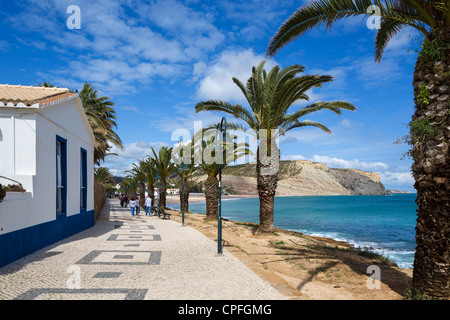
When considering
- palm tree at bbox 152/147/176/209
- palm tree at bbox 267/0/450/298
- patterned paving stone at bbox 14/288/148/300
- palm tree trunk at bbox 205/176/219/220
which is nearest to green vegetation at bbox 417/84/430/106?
palm tree at bbox 267/0/450/298

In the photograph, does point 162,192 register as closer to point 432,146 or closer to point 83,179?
point 83,179

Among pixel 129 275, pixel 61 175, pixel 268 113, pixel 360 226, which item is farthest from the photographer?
pixel 360 226

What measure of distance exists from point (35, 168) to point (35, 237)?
194 cm

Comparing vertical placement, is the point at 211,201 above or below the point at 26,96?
below

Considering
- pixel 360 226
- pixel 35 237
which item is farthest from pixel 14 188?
pixel 360 226

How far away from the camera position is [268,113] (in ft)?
45.0

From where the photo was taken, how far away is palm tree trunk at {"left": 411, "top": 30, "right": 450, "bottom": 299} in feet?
17.3

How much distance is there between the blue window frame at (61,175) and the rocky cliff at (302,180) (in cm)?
12314

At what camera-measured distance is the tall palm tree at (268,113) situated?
1344 centimetres

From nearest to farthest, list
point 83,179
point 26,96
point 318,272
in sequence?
point 318,272
point 26,96
point 83,179

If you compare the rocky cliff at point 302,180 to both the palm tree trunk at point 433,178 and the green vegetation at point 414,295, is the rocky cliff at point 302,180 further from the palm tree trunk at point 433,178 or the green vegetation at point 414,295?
the palm tree trunk at point 433,178

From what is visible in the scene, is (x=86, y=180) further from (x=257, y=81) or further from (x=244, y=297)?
(x=244, y=297)

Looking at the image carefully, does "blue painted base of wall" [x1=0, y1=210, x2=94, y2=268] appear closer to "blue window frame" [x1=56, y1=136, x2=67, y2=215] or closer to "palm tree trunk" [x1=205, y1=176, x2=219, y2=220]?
"blue window frame" [x1=56, y1=136, x2=67, y2=215]

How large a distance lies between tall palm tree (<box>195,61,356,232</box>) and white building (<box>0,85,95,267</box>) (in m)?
6.27
